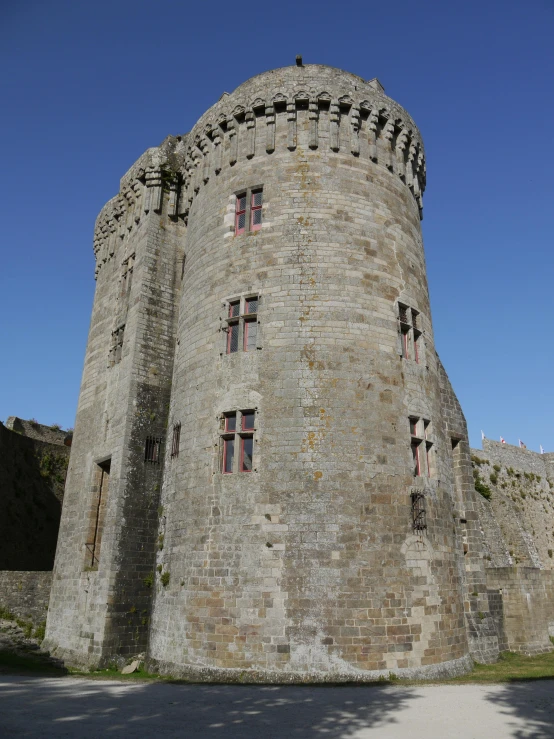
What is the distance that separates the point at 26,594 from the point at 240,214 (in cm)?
1606

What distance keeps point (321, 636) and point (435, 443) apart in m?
6.31

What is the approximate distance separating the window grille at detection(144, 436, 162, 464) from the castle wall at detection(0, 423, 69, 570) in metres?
12.4

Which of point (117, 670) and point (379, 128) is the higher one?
point (379, 128)

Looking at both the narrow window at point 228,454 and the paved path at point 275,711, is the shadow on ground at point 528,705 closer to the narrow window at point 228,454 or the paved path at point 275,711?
the paved path at point 275,711

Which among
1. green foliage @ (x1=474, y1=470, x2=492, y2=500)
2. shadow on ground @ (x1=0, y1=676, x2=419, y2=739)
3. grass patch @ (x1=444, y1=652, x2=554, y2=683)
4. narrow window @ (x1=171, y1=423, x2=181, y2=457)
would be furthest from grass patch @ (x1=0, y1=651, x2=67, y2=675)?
green foliage @ (x1=474, y1=470, x2=492, y2=500)

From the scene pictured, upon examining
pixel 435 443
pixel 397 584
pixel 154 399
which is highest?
pixel 154 399

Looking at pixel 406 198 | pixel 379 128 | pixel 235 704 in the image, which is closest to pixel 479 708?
pixel 235 704

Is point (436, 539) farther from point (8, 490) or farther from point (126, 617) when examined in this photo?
point (8, 490)

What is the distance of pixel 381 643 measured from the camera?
1332cm

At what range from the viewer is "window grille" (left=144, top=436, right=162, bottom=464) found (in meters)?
19.1

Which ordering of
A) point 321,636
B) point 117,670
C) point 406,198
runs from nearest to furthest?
point 321,636 → point 117,670 → point 406,198

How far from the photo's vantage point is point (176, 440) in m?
17.2

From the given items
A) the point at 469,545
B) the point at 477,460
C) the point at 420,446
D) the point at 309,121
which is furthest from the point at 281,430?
the point at 477,460

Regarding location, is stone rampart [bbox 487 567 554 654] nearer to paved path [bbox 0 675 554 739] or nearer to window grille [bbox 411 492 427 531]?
window grille [bbox 411 492 427 531]
